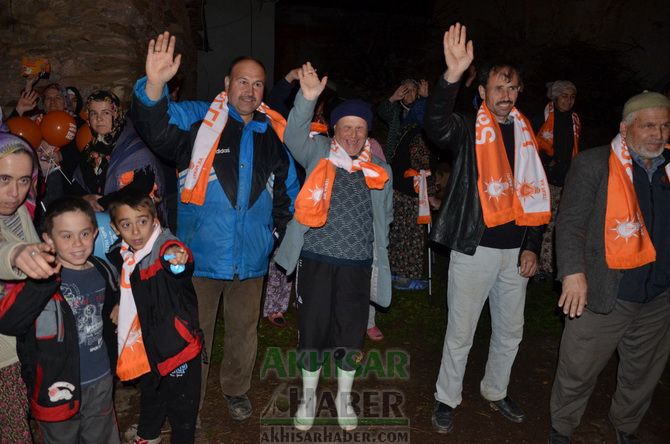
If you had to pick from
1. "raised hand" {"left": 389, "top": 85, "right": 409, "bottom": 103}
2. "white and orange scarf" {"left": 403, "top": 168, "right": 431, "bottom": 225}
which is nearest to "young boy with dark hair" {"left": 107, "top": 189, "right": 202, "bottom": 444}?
"white and orange scarf" {"left": 403, "top": 168, "right": 431, "bottom": 225}

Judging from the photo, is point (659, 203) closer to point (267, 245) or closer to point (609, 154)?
point (609, 154)

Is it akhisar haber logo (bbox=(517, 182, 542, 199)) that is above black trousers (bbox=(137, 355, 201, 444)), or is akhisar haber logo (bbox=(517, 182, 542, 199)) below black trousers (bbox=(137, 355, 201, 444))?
above

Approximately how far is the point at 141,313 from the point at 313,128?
5.66ft

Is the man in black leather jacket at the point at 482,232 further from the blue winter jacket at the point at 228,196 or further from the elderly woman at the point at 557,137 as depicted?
the elderly woman at the point at 557,137

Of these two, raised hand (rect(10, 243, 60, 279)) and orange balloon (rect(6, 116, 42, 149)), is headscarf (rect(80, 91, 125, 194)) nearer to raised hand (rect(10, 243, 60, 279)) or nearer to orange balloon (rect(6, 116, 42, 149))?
orange balloon (rect(6, 116, 42, 149))

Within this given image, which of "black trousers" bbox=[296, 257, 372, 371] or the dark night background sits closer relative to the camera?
"black trousers" bbox=[296, 257, 372, 371]

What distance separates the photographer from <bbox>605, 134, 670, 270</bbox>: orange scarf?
312 centimetres

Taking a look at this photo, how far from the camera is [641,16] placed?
12.9 metres

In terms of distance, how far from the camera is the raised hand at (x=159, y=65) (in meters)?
2.86

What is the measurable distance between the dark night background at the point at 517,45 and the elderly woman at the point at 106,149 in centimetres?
949

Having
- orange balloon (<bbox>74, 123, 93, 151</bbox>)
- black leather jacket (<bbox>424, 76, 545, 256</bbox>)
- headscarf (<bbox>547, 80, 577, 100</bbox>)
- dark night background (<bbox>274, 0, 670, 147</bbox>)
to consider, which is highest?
dark night background (<bbox>274, 0, 670, 147</bbox>)

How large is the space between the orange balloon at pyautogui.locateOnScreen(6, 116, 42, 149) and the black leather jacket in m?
3.20

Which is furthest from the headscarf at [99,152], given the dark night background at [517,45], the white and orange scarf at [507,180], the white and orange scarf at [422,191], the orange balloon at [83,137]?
the dark night background at [517,45]

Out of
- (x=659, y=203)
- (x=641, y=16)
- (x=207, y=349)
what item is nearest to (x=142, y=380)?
(x=207, y=349)
